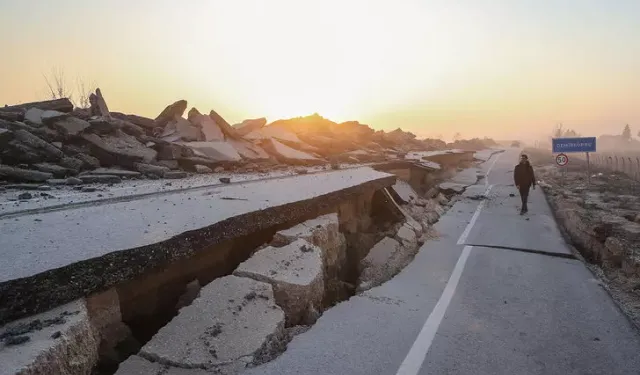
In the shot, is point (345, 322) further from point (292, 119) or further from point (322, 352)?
point (292, 119)

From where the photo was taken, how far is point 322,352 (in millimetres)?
3396

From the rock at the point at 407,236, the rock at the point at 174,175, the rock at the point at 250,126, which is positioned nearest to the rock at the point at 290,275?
the rock at the point at 407,236

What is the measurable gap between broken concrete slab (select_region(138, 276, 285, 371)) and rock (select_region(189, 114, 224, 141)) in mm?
9517

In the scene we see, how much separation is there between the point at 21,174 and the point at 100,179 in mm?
1146

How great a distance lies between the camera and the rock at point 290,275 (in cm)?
389

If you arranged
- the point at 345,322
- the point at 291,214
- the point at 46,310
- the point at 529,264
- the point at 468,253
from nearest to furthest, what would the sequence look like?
the point at 46,310 < the point at 345,322 < the point at 291,214 < the point at 529,264 < the point at 468,253

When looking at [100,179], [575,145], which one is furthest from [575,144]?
[100,179]

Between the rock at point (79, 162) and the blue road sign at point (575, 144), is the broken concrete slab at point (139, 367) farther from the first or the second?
the blue road sign at point (575, 144)

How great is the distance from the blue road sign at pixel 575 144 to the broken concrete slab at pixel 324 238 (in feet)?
47.2

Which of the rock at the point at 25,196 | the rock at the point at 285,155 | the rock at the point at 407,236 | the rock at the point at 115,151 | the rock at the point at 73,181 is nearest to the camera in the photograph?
the rock at the point at 25,196

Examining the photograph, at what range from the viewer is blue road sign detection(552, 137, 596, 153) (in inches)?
654

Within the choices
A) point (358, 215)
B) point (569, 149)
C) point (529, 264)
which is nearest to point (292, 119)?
point (569, 149)

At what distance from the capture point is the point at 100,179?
748 cm

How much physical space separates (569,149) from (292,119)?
13.8 m
